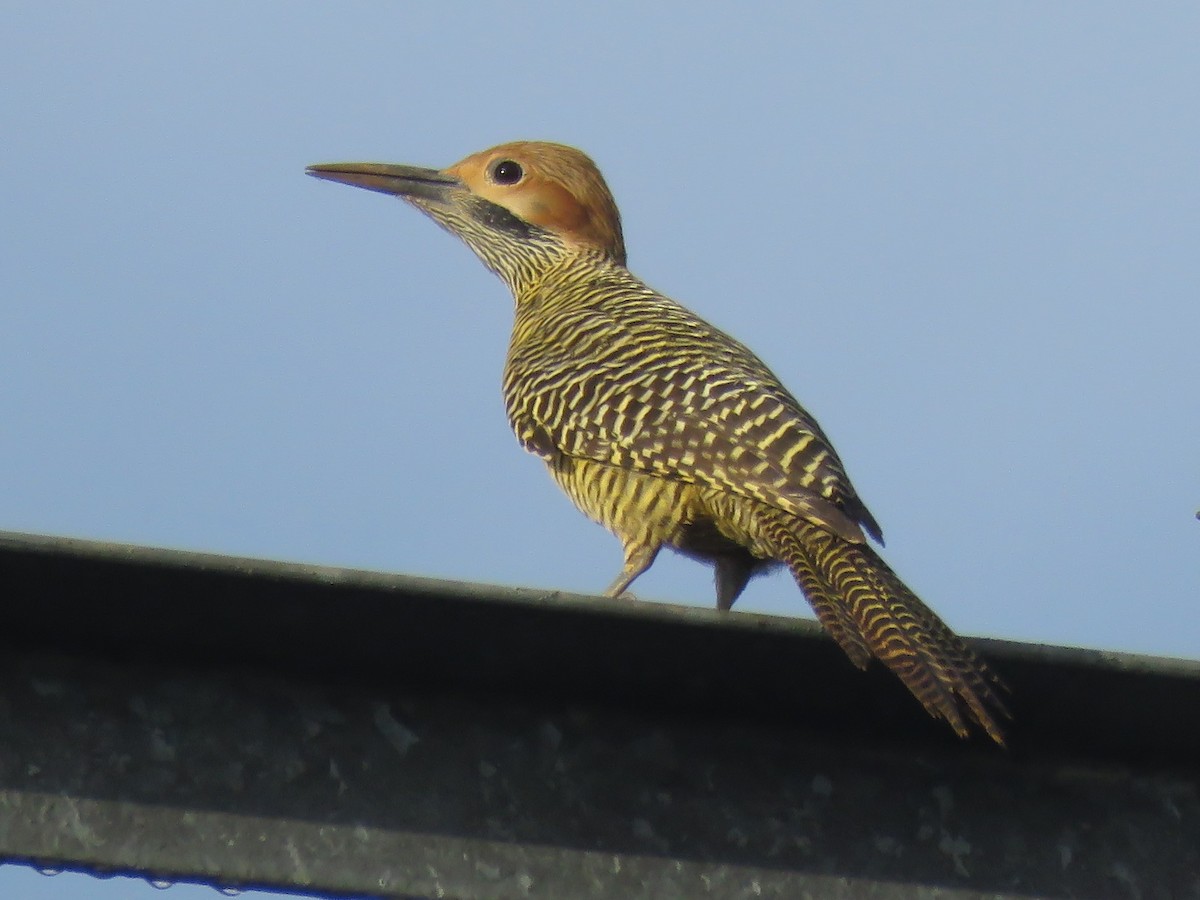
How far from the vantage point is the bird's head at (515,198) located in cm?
920

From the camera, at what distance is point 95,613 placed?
121 inches

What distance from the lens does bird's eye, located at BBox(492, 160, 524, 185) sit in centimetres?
928

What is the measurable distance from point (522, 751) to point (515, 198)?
6.40 metres

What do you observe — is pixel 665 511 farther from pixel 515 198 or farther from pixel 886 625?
pixel 515 198

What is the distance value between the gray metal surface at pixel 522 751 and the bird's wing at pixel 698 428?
1.80 metres

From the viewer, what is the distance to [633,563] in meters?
6.35

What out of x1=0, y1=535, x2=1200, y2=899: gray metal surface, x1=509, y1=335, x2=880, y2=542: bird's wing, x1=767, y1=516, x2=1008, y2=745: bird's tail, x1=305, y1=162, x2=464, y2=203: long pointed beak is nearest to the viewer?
x1=0, y1=535, x2=1200, y2=899: gray metal surface

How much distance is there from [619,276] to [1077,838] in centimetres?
588

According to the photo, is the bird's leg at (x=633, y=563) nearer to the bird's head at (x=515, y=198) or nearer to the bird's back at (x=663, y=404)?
the bird's back at (x=663, y=404)

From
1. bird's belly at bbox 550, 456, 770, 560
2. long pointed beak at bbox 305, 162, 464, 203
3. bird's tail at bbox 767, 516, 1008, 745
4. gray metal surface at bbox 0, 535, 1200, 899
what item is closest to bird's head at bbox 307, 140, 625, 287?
long pointed beak at bbox 305, 162, 464, 203

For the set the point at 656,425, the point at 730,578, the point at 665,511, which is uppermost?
the point at 656,425

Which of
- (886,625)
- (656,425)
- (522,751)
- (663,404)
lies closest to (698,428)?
(656,425)

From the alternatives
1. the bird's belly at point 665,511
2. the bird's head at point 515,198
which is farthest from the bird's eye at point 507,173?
the bird's belly at point 665,511

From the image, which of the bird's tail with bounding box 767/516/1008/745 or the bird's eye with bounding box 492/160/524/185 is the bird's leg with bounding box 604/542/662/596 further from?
the bird's eye with bounding box 492/160/524/185
